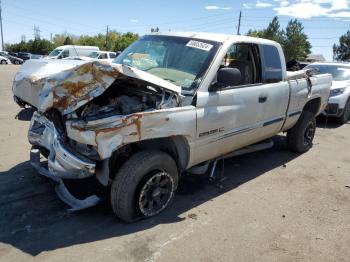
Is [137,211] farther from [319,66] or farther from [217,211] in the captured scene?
[319,66]

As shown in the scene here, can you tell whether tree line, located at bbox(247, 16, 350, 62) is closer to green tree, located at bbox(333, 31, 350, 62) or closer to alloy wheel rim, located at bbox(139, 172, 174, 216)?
green tree, located at bbox(333, 31, 350, 62)

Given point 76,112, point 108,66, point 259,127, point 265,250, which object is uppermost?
point 108,66

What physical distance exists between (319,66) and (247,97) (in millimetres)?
7096

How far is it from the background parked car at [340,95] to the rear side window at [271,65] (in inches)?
170

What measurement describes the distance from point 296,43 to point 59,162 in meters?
68.8

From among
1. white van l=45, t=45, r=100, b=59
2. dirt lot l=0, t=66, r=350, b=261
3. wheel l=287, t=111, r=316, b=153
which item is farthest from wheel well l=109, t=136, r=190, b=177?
white van l=45, t=45, r=100, b=59

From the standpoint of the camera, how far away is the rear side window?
16.7ft

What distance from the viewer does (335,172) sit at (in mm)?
5727

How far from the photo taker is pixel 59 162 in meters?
3.40

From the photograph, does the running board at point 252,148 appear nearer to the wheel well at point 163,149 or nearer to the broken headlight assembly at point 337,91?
the wheel well at point 163,149

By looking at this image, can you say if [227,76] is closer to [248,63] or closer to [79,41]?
[248,63]

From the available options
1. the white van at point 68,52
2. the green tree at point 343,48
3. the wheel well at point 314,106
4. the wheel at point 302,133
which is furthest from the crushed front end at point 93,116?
the green tree at point 343,48

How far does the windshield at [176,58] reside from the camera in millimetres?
4088

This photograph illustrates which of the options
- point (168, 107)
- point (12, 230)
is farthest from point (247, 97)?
point (12, 230)
